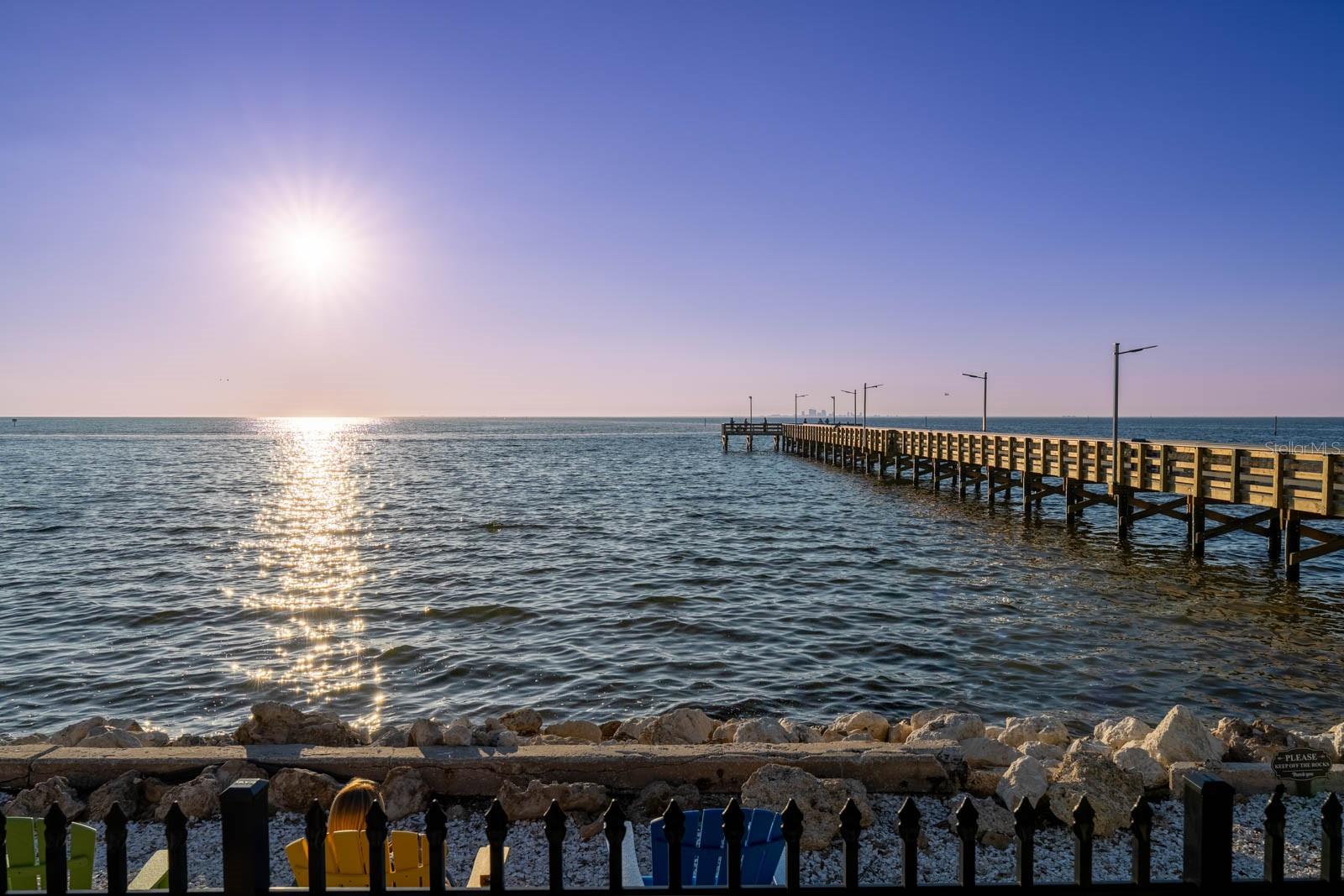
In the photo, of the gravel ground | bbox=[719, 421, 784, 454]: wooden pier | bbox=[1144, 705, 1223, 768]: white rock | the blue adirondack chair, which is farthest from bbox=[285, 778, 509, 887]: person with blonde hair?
bbox=[719, 421, 784, 454]: wooden pier

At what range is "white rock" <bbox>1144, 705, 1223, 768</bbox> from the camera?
6602 mm

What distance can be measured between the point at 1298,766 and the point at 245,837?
6.82m

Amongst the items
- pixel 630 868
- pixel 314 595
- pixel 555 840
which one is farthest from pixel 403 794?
pixel 314 595

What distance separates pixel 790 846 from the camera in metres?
2.62

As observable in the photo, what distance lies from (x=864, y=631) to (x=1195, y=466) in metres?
12.2

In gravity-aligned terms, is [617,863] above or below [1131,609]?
above

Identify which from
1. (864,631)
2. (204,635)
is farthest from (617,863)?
(204,635)

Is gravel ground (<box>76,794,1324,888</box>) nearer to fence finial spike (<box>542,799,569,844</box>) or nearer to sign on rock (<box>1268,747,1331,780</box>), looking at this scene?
sign on rock (<box>1268,747,1331,780</box>)

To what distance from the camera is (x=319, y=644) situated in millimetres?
13227

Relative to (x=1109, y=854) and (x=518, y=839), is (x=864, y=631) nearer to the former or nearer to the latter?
(x=1109, y=854)

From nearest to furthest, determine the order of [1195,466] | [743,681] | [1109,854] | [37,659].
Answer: [1109,854]
[743,681]
[37,659]
[1195,466]

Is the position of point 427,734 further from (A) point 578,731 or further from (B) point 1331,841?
(B) point 1331,841

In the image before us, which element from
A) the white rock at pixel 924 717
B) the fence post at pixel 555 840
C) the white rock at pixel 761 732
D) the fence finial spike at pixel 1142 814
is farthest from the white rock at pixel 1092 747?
the fence post at pixel 555 840

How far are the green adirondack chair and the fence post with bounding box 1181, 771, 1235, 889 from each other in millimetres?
5437
